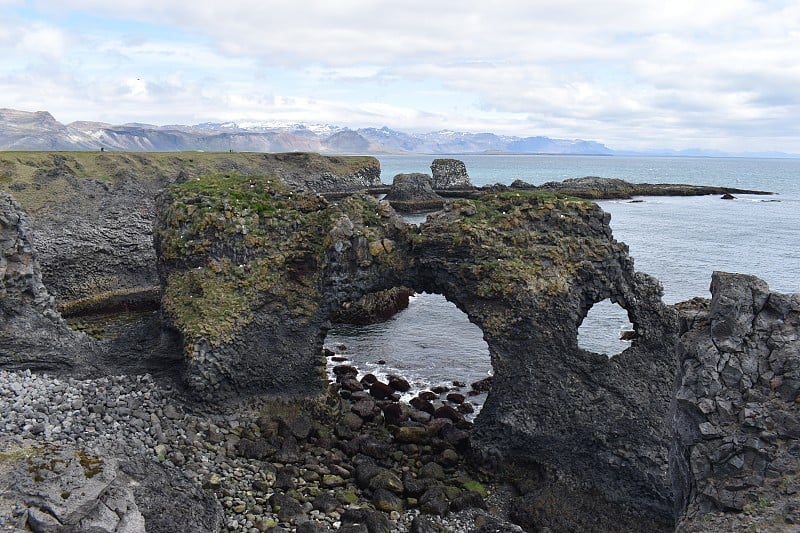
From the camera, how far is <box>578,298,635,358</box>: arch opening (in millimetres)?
39719

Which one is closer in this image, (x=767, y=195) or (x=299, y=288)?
(x=299, y=288)

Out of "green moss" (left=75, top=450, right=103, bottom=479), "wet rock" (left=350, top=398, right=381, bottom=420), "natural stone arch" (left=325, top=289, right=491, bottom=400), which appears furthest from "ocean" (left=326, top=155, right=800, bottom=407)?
"green moss" (left=75, top=450, right=103, bottom=479)

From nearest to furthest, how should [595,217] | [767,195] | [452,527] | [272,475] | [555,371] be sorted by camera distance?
1. [452,527]
2. [272,475]
3. [555,371]
4. [595,217]
5. [767,195]

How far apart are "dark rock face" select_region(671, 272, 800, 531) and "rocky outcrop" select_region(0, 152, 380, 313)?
2845 cm

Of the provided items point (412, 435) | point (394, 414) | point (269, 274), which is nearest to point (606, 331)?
point (394, 414)

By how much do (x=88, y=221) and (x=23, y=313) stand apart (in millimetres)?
28313

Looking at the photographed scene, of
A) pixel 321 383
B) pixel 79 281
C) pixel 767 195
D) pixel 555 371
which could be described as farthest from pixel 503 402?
pixel 767 195

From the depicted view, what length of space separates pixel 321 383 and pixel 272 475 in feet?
19.4

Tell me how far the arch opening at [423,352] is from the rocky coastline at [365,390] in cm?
188

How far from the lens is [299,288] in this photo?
2794 centimetres

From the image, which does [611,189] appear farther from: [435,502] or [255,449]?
[255,449]

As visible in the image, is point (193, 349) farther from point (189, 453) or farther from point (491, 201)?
point (491, 201)

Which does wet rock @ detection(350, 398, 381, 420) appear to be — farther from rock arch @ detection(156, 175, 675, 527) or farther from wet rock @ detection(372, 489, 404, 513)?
wet rock @ detection(372, 489, 404, 513)

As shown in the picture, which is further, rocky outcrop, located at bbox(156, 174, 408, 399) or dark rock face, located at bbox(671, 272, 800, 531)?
rocky outcrop, located at bbox(156, 174, 408, 399)
